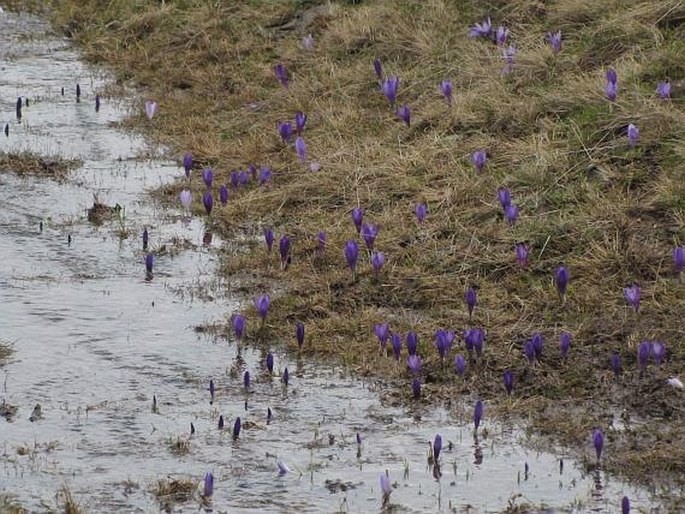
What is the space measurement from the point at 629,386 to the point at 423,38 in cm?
460

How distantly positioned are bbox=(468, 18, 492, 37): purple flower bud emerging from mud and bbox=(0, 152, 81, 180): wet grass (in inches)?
108

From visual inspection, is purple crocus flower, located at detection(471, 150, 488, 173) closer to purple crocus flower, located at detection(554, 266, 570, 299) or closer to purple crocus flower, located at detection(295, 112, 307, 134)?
purple crocus flower, located at detection(295, 112, 307, 134)

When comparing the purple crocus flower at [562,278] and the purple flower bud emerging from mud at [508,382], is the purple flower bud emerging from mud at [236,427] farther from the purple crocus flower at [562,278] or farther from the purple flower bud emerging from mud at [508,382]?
the purple crocus flower at [562,278]

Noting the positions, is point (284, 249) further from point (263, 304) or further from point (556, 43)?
point (556, 43)

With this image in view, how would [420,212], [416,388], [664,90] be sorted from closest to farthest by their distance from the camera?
1. [416,388]
2. [420,212]
3. [664,90]

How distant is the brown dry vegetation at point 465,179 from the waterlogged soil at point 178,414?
0.66 feet

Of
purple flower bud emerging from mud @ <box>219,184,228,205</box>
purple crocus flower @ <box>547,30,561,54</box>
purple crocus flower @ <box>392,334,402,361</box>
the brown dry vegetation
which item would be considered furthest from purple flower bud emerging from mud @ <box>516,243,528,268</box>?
purple crocus flower @ <box>547,30,561,54</box>

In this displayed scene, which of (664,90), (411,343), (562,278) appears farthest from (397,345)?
(664,90)

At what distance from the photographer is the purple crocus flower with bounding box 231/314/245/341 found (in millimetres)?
5855

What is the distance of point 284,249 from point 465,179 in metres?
1.25

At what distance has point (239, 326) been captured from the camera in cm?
586

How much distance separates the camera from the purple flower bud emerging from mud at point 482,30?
30.4ft

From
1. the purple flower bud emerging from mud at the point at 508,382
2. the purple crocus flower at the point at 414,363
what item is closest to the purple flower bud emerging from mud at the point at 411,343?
the purple crocus flower at the point at 414,363

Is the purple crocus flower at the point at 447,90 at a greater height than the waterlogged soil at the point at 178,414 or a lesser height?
greater
